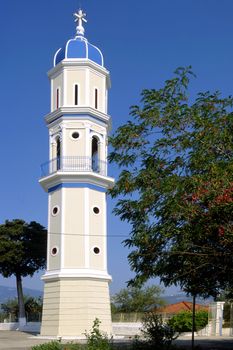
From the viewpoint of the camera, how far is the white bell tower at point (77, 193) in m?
30.2

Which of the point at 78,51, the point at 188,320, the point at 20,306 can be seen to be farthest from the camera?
the point at 20,306

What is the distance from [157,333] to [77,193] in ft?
55.9

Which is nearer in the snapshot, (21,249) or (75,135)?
(75,135)

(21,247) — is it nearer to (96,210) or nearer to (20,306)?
(20,306)

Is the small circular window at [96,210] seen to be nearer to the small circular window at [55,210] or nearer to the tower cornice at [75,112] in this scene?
the small circular window at [55,210]

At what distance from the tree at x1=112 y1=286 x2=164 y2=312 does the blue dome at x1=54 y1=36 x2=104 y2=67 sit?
2903cm

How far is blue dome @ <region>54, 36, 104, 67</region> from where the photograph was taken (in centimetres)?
3434

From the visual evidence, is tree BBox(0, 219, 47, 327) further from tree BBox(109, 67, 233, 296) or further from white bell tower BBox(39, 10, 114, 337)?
tree BBox(109, 67, 233, 296)

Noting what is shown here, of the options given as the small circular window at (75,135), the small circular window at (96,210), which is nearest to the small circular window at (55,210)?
the small circular window at (96,210)

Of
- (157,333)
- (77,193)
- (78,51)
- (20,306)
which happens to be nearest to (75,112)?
(78,51)

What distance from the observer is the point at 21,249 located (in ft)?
141

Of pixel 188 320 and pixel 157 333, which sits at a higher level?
pixel 157 333

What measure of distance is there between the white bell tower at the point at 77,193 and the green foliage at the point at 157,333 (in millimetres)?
14517

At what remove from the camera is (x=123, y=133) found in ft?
49.0
